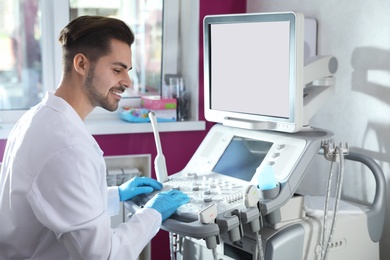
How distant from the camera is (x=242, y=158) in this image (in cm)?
202

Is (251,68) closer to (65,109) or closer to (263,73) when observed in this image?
(263,73)

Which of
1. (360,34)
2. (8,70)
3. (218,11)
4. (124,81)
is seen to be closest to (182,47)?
(218,11)

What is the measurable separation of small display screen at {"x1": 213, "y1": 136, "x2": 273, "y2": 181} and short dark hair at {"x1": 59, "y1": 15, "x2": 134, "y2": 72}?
651 mm

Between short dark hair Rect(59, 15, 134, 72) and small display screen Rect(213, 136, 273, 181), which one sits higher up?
short dark hair Rect(59, 15, 134, 72)

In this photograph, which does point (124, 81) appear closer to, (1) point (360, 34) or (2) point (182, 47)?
(1) point (360, 34)

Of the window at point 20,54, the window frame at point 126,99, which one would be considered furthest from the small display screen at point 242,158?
the window at point 20,54

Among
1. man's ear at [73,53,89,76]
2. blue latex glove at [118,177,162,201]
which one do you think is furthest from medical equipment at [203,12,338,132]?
man's ear at [73,53,89,76]

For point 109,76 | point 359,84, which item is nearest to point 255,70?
point 359,84

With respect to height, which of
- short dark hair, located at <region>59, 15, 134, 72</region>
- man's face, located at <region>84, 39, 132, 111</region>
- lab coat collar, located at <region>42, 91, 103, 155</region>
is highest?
short dark hair, located at <region>59, 15, 134, 72</region>

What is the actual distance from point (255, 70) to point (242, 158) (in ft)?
0.99

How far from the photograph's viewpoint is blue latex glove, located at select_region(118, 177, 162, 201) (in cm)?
193

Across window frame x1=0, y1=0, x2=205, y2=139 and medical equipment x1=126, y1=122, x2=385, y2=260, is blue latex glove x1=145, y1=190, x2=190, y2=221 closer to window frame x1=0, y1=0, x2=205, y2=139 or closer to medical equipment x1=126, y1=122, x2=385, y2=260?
medical equipment x1=126, y1=122, x2=385, y2=260

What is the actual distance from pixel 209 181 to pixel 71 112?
601 mm

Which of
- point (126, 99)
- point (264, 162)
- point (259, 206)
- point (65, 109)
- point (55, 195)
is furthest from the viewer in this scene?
point (126, 99)
